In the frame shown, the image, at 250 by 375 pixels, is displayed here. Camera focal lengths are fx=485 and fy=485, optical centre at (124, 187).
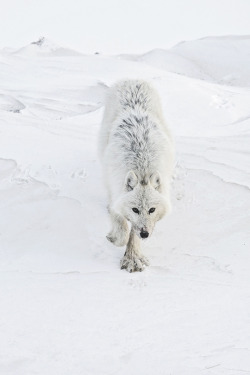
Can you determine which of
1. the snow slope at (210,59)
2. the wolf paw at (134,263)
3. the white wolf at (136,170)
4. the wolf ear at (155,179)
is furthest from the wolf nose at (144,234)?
the snow slope at (210,59)

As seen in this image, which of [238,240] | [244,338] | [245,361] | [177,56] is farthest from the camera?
[177,56]

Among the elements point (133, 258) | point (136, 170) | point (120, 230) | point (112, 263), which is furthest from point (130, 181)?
point (112, 263)

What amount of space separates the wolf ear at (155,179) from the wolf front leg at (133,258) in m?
0.59

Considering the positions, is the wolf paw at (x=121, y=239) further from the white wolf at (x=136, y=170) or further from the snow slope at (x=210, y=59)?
the snow slope at (x=210, y=59)

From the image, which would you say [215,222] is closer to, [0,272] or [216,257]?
[216,257]

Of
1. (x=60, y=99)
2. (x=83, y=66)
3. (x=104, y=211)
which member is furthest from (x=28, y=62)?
(x=104, y=211)

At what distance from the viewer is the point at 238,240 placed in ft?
17.5

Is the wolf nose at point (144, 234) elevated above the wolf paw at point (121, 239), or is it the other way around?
the wolf nose at point (144, 234)

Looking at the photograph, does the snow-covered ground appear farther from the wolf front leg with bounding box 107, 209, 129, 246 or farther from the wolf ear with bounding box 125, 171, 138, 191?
the wolf ear with bounding box 125, 171, 138, 191

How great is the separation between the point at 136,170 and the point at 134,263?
951 millimetres

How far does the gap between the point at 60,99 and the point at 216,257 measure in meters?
8.97

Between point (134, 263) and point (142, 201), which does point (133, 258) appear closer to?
point (134, 263)

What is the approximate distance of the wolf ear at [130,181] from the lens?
15.8 ft

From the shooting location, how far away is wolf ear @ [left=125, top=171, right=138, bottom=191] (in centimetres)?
482
